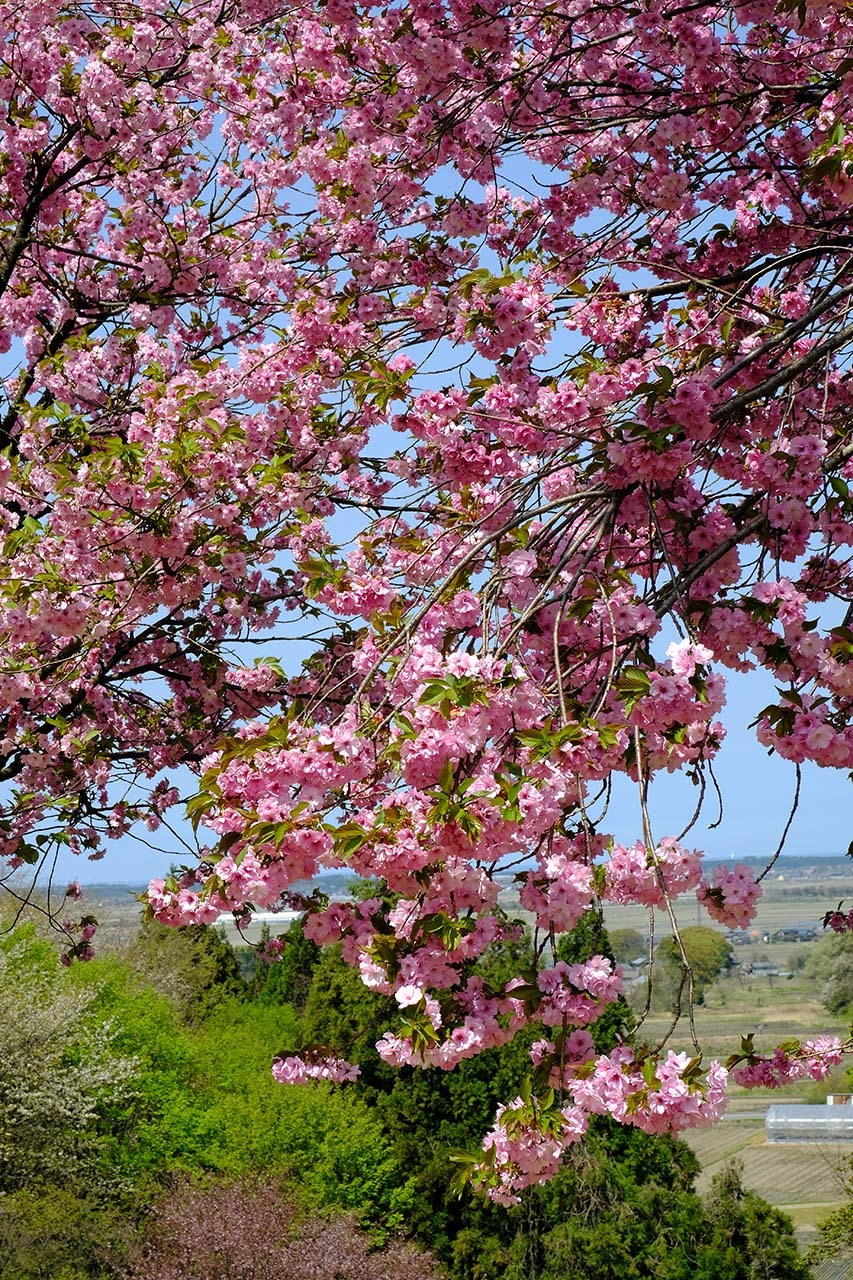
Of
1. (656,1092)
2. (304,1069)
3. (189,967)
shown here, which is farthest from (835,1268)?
(656,1092)

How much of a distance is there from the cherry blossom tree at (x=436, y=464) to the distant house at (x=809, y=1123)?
88.5ft

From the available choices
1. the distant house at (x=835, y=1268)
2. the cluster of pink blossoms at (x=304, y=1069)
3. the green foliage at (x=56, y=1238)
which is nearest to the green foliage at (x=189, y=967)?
the green foliage at (x=56, y=1238)

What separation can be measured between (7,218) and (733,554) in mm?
4314

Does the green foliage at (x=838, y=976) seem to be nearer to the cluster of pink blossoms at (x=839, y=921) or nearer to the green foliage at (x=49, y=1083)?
the green foliage at (x=49, y=1083)

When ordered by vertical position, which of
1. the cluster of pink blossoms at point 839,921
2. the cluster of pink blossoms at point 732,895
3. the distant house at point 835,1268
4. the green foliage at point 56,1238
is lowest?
the distant house at point 835,1268

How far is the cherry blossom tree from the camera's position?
95.1 inches

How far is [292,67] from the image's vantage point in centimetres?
524

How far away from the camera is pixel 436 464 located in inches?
164

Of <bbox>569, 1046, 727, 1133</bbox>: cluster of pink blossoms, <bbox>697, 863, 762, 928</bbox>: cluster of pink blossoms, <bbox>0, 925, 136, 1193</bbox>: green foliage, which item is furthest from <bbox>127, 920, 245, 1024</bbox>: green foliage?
<bbox>569, 1046, 727, 1133</bbox>: cluster of pink blossoms

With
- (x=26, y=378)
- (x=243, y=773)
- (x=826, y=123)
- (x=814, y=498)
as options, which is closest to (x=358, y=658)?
(x=243, y=773)

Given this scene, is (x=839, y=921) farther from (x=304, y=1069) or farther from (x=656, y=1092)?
(x=656, y=1092)

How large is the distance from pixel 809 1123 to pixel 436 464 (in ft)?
102

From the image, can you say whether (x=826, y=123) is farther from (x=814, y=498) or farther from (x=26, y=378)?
(x=26, y=378)

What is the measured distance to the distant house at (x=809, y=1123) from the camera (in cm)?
2902
